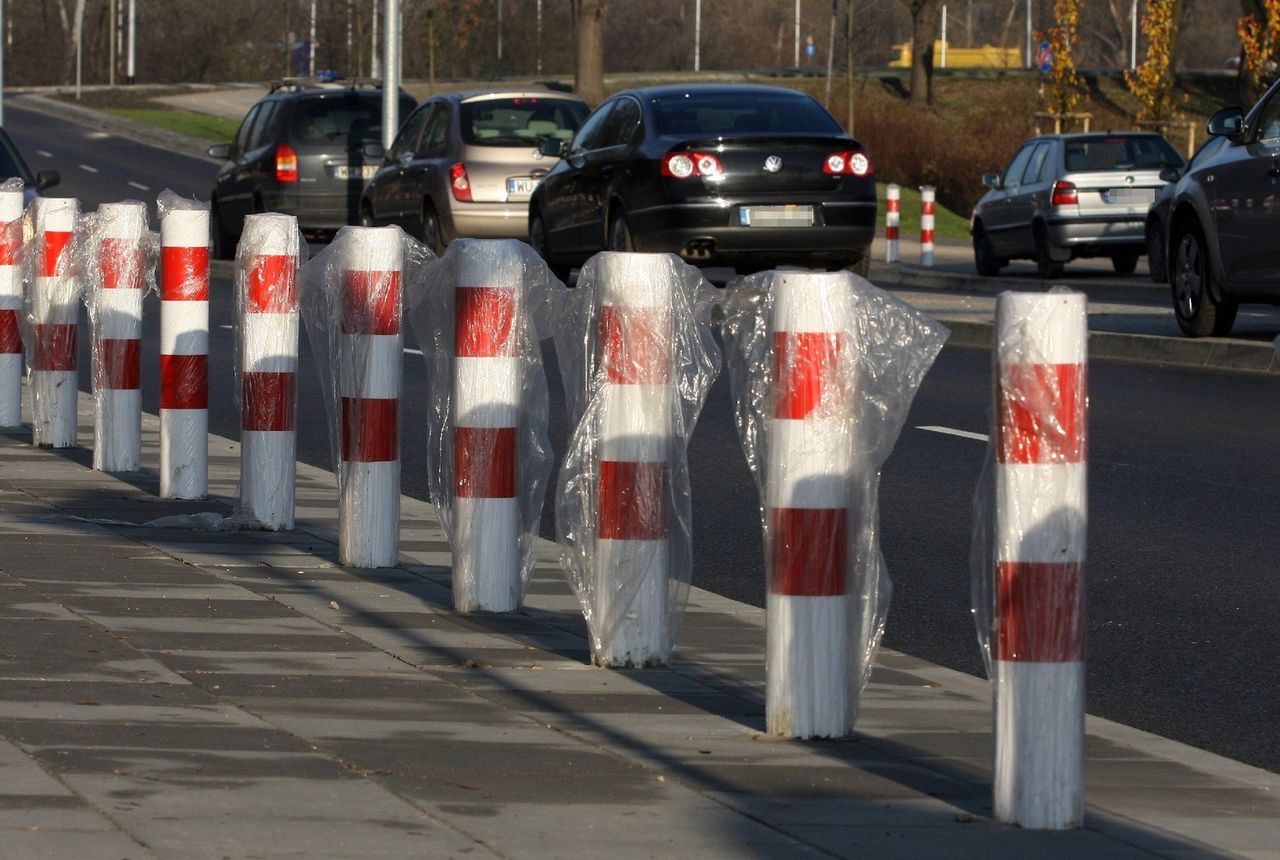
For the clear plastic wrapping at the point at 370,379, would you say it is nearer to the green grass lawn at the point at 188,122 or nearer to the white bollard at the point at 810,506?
the white bollard at the point at 810,506

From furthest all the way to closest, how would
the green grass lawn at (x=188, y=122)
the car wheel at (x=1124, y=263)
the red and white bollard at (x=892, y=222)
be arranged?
the green grass lawn at (x=188, y=122), the red and white bollard at (x=892, y=222), the car wheel at (x=1124, y=263)

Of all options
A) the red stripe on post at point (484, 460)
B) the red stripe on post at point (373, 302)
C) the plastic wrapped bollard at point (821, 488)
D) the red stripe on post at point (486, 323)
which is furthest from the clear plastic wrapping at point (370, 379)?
the plastic wrapped bollard at point (821, 488)

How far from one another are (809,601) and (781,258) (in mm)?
13970

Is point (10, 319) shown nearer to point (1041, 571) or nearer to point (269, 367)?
point (269, 367)

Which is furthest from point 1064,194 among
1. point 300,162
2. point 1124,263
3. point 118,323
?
point 118,323

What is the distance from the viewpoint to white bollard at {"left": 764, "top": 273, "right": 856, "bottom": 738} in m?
5.02

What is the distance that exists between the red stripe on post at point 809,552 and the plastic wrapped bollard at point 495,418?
63.1 inches

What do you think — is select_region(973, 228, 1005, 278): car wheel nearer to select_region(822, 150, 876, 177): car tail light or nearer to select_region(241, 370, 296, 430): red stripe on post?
select_region(822, 150, 876, 177): car tail light

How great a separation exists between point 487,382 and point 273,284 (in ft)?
5.76

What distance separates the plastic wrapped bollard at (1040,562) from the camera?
4.32 metres

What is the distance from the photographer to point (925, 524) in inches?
352

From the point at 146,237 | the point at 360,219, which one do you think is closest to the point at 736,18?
the point at 360,219

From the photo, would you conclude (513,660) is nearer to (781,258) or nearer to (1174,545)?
(1174,545)

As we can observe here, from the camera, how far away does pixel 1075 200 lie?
82.3 feet
